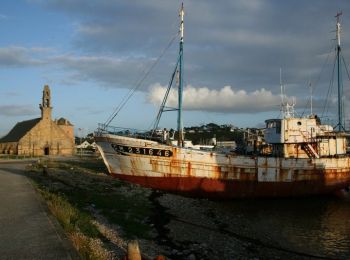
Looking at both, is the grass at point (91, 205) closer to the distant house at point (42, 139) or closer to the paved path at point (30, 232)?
the paved path at point (30, 232)

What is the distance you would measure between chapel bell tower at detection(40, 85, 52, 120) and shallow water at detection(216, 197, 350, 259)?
56.7 metres

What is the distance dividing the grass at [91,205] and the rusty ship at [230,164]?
6.74 feet

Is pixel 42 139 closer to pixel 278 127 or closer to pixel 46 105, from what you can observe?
pixel 46 105

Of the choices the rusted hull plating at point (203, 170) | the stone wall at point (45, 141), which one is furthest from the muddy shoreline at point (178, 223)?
the stone wall at point (45, 141)

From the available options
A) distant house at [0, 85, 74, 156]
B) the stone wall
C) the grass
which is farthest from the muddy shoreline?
distant house at [0, 85, 74, 156]

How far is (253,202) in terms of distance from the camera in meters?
29.8

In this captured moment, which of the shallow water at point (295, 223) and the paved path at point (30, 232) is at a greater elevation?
the paved path at point (30, 232)

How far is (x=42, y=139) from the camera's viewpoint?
76.7 m

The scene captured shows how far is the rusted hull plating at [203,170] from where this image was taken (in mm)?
29625

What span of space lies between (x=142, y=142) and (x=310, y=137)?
1522cm

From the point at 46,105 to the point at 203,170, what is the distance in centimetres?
5607

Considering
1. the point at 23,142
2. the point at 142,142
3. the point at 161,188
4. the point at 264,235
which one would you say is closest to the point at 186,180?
the point at 161,188

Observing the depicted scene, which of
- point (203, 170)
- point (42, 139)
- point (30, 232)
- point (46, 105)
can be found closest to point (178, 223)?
point (30, 232)

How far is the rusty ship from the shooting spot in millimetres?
29688
